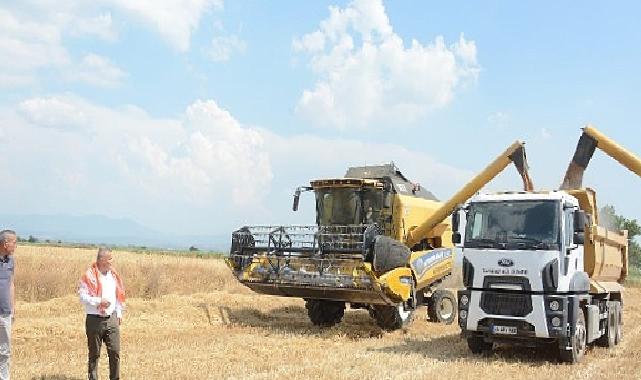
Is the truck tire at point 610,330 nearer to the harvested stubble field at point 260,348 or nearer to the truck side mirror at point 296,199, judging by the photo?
the harvested stubble field at point 260,348

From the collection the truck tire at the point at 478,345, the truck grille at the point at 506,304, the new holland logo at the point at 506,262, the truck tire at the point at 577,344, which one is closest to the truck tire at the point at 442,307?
the truck tire at the point at 478,345

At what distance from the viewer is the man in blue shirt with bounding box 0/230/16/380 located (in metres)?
7.63

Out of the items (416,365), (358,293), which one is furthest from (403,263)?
(416,365)

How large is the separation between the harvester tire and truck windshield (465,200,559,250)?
232 cm

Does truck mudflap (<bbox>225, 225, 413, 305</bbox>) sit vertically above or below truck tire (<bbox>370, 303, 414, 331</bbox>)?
above

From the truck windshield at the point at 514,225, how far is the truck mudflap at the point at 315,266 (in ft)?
7.75

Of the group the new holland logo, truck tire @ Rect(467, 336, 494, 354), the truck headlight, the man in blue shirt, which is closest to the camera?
the man in blue shirt

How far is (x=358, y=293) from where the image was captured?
13.3 metres

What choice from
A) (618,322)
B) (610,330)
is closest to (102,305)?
(610,330)

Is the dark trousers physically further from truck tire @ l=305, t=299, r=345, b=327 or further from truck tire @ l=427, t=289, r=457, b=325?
truck tire @ l=427, t=289, r=457, b=325

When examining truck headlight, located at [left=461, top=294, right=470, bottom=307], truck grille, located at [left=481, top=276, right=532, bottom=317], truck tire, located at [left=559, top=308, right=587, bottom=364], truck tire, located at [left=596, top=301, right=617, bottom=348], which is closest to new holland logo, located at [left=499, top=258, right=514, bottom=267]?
truck grille, located at [left=481, top=276, right=532, bottom=317]

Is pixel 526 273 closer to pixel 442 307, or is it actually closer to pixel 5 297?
pixel 442 307

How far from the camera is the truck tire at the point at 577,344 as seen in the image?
10.9 meters

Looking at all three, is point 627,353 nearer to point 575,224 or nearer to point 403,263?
point 575,224
